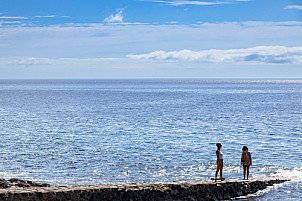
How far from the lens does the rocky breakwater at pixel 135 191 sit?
16453 mm

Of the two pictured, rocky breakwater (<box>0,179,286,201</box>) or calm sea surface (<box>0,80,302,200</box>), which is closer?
rocky breakwater (<box>0,179,286,201</box>)

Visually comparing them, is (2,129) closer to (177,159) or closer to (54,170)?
(54,170)

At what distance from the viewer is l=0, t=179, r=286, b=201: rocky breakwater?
648 inches

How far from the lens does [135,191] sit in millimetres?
17984

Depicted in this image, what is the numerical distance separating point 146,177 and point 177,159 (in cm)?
579

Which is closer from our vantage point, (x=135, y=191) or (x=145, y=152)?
(x=135, y=191)

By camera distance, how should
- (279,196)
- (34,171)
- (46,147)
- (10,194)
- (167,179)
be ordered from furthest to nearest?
(46,147) < (34,171) < (167,179) < (279,196) < (10,194)

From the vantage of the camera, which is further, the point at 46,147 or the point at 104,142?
the point at 104,142

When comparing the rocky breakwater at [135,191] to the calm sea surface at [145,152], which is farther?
the calm sea surface at [145,152]

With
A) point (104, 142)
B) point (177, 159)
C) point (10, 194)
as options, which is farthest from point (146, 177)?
point (104, 142)

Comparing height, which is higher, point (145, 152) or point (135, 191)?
point (135, 191)

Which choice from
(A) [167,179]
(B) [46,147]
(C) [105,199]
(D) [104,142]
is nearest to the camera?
(C) [105,199]

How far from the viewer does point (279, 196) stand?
2025 centimetres

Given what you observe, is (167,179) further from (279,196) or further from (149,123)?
(149,123)
